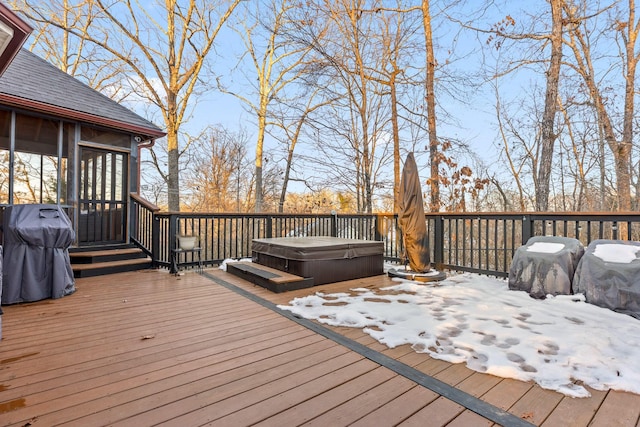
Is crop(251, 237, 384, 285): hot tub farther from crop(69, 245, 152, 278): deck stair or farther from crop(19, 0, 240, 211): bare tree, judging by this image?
crop(19, 0, 240, 211): bare tree

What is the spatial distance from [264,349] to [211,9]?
1174 centimetres

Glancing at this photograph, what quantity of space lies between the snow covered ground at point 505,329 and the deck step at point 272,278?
401 millimetres

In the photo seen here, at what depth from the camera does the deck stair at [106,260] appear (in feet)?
14.9

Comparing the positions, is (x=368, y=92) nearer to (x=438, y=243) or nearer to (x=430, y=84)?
(x=430, y=84)

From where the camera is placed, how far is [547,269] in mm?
3230

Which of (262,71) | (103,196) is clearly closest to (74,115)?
(103,196)

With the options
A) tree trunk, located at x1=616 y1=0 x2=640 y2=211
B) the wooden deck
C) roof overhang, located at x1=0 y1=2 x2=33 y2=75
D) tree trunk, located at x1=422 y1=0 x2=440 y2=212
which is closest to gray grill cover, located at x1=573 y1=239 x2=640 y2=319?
the wooden deck

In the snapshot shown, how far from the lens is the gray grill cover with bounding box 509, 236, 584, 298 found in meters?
3.15

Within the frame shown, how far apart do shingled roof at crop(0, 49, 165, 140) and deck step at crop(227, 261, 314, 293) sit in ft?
11.6

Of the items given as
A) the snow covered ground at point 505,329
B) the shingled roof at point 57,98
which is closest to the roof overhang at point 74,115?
the shingled roof at point 57,98

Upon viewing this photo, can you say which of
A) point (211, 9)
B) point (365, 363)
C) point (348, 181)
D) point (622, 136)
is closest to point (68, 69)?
point (211, 9)

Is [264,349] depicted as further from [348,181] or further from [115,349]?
[348,181]

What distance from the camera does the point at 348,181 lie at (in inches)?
420

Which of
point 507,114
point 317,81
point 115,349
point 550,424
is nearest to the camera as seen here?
point 550,424
